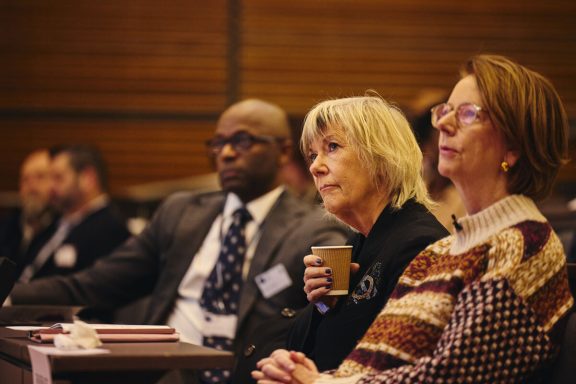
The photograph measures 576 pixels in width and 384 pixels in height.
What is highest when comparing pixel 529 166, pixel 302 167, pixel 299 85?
pixel 529 166

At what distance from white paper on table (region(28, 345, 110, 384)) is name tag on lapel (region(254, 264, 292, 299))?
1.61m

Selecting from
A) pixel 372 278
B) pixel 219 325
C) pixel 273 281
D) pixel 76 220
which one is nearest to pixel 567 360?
pixel 372 278

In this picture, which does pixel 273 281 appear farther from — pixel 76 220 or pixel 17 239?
pixel 17 239

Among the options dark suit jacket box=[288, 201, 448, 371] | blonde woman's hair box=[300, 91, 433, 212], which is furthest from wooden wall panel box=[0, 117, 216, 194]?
dark suit jacket box=[288, 201, 448, 371]

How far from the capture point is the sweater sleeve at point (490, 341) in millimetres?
1849

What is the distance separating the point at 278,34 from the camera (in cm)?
721

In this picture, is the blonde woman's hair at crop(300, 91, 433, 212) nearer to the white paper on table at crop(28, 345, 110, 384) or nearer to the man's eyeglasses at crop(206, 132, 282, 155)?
the white paper on table at crop(28, 345, 110, 384)

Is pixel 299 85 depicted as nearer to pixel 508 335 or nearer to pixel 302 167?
pixel 302 167

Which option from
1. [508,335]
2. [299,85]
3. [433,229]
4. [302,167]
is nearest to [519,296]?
[508,335]

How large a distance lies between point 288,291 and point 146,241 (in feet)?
2.58

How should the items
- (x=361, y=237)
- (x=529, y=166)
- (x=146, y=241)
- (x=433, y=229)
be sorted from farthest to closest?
(x=146, y=241), (x=361, y=237), (x=433, y=229), (x=529, y=166)

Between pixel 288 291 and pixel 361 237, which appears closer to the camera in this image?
pixel 361 237

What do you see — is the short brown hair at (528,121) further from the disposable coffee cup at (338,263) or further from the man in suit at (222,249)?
the man in suit at (222,249)

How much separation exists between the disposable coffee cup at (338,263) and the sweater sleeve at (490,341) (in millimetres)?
523
